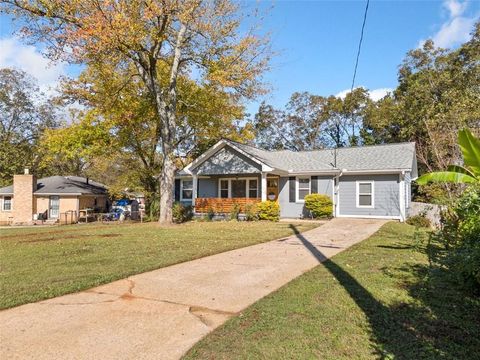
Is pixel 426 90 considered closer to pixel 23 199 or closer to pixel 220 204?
pixel 220 204

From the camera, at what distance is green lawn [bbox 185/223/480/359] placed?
3658mm

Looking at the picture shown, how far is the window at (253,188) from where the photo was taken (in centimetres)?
2347

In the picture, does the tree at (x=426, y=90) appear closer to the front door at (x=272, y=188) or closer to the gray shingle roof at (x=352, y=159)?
the gray shingle roof at (x=352, y=159)

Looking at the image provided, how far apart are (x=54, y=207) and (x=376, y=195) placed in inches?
1053

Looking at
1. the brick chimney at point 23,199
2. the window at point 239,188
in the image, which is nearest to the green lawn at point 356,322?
the window at point 239,188

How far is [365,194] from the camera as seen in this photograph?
20.8 m

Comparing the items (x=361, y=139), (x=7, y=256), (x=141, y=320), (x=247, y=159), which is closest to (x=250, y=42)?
(x=247, y=159)

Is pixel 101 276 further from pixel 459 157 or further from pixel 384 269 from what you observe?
pixel 459 157

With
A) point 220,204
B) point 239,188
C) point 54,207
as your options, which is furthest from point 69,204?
point 239,188

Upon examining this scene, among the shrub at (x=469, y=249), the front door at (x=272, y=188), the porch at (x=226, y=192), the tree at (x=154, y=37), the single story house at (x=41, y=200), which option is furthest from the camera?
the single story house at (x=41, y=200)

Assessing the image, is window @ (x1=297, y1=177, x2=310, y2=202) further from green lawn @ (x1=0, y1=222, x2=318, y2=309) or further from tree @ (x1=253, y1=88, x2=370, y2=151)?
tree @ (x1=253, y1=88, x2=370, y2=151)

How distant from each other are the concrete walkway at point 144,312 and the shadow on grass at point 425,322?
1.74 metres

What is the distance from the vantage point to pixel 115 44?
1633 centimetres

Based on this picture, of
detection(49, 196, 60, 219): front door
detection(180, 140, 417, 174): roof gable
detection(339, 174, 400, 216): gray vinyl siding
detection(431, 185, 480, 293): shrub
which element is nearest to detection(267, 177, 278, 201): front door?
detection(180, 140, 417, 174): roof gable
